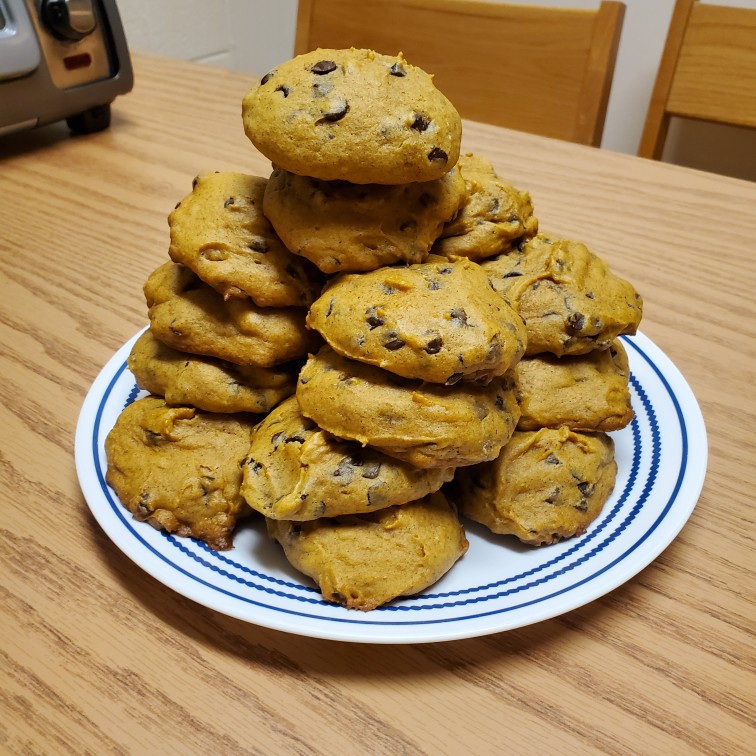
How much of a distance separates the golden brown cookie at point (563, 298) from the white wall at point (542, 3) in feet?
6.44

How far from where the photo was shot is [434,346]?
0.69 m

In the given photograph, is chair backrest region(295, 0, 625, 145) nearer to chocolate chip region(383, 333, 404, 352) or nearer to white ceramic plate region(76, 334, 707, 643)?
white ceramic plate region(76, 334, 707, 643)

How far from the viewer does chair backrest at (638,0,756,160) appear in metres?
1.74

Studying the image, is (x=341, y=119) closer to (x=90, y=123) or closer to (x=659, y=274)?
(x=659, y=274)

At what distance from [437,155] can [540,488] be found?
0.38m

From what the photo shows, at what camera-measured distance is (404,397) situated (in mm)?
706

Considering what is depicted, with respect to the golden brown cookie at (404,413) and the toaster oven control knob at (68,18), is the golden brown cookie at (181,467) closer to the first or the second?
the golden brown cookie at (404,413)

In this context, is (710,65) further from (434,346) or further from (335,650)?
(335,650)

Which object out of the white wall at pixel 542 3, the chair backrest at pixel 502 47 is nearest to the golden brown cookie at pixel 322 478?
the chair backrest at pixel 502 47

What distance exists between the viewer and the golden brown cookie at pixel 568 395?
834mm

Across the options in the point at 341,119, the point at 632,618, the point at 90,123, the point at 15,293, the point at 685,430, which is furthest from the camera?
the point at 90,123

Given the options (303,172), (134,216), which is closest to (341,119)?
(303,172)

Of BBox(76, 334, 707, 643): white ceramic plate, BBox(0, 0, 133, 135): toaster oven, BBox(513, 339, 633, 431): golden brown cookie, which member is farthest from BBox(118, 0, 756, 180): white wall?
BBox(513, 339, 633, 431): golden brown cookie

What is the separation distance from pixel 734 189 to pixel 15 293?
1564 millimetres
